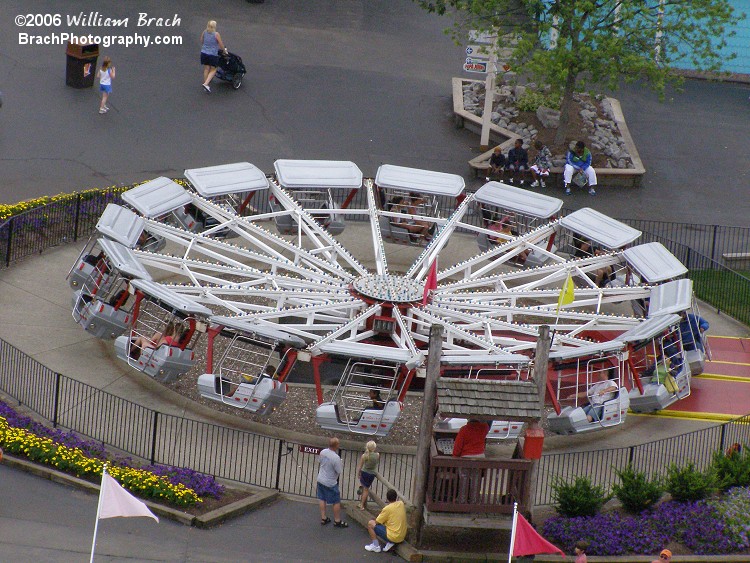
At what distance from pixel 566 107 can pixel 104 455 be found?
21.0 meters

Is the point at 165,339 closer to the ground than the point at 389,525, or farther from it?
farther from it

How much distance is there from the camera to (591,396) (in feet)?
87.9

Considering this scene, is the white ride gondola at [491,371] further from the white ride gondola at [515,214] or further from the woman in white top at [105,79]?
the woman in white top at [105,79]

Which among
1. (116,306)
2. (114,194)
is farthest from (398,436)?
(114,194)

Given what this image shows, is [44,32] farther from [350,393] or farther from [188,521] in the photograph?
[188,521]

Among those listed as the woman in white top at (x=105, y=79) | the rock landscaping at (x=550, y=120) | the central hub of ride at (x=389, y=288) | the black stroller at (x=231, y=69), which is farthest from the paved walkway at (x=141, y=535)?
the black stroller at (x=231, y=69)

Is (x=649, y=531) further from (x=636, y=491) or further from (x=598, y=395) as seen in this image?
(x=598, y=395)

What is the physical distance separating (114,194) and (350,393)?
391 inches

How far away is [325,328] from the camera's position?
2764 centimetres

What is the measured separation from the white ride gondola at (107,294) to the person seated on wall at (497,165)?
14.2 m

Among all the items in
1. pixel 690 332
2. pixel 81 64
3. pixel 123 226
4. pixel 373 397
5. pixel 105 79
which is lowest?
pixel 373 397

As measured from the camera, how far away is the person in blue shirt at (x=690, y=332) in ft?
96.8

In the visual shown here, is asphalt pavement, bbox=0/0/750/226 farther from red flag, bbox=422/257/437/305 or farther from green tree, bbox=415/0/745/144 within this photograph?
red flag, bbox=422/257/437/305

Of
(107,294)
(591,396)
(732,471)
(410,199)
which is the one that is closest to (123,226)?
(107,294)
